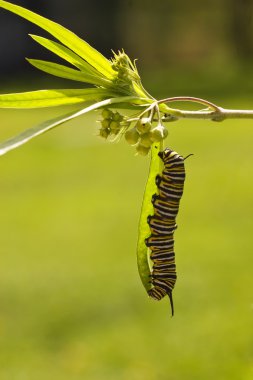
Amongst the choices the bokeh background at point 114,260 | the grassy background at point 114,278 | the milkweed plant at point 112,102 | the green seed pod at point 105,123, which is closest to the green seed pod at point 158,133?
the milkweed plant at point 112,102

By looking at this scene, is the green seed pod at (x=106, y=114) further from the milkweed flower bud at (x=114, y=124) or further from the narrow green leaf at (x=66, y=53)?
the narrow green leaf at (x=66, y=53)

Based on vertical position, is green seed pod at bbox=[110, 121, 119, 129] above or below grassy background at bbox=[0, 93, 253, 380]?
below

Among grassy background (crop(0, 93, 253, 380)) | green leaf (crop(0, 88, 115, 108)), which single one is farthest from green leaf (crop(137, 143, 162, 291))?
grassy background (crop(0, 93, 253, 380))

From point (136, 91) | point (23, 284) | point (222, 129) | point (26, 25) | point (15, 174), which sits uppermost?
point (26, 25)

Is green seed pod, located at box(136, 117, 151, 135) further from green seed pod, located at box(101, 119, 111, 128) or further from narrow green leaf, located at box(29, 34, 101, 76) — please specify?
narrow green leaf, located at box(29, 34, 101, 76)

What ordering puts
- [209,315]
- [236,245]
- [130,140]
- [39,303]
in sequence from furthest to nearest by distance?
[236,245] < [39,303] < [209,315] < [130,140]

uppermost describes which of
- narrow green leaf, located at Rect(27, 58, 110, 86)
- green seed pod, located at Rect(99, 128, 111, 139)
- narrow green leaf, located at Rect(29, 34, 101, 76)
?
narrow green leaf, located at Rect(29, 34, 101, 76)

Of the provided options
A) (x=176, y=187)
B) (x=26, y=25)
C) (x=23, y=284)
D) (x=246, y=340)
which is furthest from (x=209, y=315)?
(x=26, y=25)

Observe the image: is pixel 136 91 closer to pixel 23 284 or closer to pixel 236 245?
pixel 23 284
